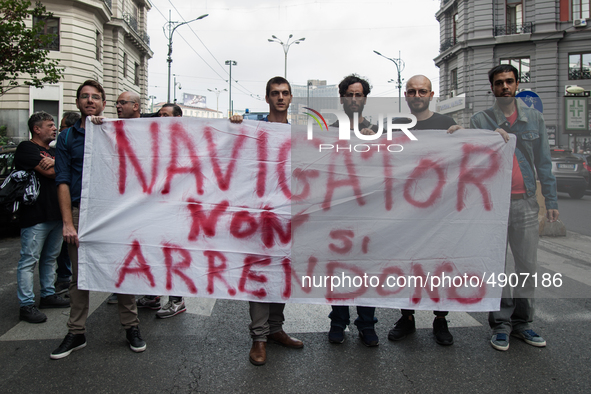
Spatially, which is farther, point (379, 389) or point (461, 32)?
point (461, 32)

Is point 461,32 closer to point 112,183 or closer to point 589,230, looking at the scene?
point 589,230

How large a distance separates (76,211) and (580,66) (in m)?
32.5

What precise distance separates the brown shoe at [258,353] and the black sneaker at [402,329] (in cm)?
99

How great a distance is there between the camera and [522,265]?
3.38m

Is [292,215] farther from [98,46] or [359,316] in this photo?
[98,46]

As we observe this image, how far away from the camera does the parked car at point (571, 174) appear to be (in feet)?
46.4

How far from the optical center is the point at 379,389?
8.75 feet

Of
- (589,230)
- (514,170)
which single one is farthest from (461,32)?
(514,170)

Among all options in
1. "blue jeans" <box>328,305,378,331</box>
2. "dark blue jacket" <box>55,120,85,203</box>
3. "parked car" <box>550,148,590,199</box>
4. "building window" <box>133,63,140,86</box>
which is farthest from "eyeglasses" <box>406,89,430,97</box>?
"building window" <box>133,63,140,86</box>

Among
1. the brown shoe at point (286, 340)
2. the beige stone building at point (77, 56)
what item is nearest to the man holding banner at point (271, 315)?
the brown shoe at point (286, 340)

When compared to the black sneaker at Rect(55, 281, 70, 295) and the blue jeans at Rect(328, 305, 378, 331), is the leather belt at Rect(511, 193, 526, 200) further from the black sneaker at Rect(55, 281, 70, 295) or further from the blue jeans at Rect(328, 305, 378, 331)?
the black sneaker at Rect(55, 281, 70, 295)

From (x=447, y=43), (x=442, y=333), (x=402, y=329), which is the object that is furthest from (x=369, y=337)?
(x=447, y=43)

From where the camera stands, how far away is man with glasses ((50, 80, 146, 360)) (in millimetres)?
3232

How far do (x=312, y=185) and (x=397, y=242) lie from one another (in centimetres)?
76
